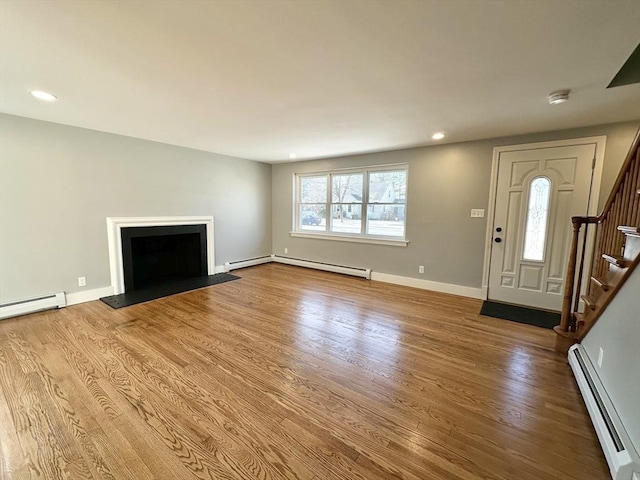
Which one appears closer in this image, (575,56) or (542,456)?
(542,456)

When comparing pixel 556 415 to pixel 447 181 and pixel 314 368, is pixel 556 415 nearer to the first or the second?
pixel 314 368

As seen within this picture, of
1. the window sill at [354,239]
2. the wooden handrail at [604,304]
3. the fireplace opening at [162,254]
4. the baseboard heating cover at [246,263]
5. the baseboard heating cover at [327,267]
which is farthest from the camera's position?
the baseboard heating cover at [246,263]

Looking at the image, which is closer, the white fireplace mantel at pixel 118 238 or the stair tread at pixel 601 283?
the stair tread at pixel 601 283

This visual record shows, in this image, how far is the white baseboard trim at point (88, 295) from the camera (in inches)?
137

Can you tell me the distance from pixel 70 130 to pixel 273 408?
13.5ft

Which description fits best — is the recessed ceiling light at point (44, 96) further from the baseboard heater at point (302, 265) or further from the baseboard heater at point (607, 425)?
the baseboard heater at point (607, 425)

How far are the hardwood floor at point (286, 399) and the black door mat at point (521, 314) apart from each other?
22 centimetres

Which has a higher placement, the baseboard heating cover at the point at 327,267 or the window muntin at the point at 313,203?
the window muntin at the point at 313,203

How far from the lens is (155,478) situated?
1.29 m

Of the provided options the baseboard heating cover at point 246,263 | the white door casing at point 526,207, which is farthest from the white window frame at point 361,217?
the white door casing at point 526,207

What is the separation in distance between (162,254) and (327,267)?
10.0ft

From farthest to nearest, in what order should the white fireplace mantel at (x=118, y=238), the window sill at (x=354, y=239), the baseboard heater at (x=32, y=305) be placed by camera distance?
the window sill at (x=354, y=239)
the white fireplace mantel at (x=118, y=238)
the baseboard heater at (x=32, y=305)

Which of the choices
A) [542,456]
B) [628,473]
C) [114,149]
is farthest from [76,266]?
[628,473]

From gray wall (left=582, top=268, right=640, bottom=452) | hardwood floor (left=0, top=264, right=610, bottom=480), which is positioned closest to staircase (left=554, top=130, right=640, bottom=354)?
gray wall (left=582, top=268, right=640, bottom=452)
